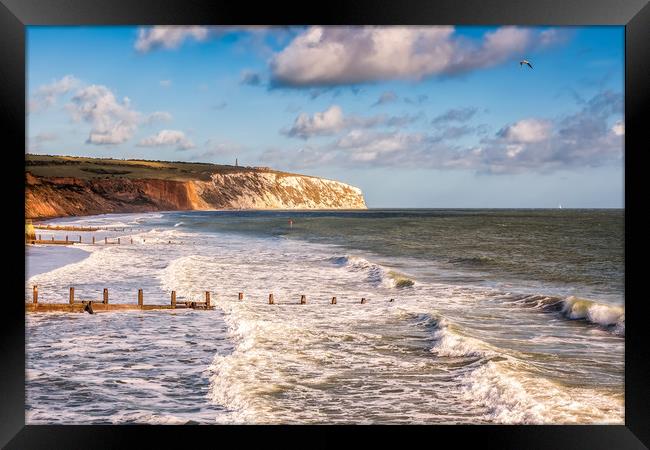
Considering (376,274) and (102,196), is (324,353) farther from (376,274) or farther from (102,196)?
(102,196)

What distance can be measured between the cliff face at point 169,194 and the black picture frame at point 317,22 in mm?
59406

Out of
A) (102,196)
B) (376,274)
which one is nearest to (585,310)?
(376,274)

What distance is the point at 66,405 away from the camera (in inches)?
308

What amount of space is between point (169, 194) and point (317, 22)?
13846 centimetres

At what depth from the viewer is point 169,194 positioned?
139m

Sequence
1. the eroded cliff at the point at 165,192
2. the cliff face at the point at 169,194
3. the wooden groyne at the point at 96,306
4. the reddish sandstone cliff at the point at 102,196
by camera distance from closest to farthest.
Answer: the wooden groyne at the point at 96,306
the reddish sandstone cliff at the point at 102,196
the cliff face at the point at 169,194
the eroded cliff at the point at 165,192

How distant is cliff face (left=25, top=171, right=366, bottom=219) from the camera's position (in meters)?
99.6

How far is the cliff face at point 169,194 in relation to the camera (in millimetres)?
99625

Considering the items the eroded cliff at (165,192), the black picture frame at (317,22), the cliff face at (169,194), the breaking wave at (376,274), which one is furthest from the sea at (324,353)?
the eroded cliff at (165,192)

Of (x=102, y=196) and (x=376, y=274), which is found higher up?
(x=102, y=196)

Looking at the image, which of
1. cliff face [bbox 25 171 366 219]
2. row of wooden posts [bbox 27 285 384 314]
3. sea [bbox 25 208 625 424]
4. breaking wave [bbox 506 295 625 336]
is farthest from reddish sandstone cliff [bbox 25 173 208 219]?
breaking wave [bbox 506 295 625 336]

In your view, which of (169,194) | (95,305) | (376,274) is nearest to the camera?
(95,305)

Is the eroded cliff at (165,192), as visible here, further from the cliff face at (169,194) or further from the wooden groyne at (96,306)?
the wooden groyne at (96,306)

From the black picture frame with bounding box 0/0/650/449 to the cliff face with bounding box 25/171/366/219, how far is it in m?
59.4
